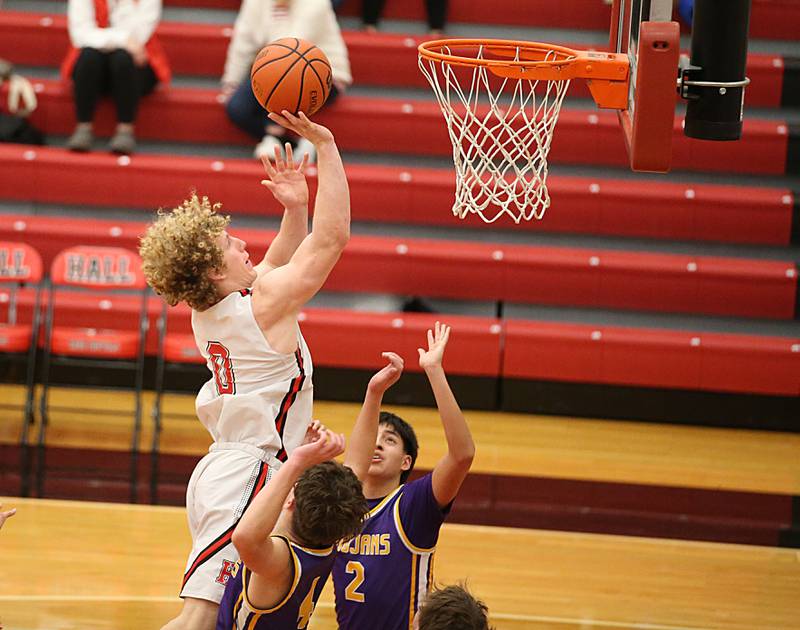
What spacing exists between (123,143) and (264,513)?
6.00 m

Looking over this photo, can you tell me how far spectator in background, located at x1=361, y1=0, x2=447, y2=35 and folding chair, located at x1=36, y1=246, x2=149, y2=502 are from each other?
3.00m

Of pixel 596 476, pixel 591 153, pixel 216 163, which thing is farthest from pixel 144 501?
pixel 591 153

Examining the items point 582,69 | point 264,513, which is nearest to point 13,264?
point 582,69

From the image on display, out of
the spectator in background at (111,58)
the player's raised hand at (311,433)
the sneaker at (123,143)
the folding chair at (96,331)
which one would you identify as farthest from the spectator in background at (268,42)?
the player's raised hand at (311,433)

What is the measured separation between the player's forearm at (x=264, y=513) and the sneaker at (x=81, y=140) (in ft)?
19.8

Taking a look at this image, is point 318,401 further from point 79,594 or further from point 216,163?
point 79,594

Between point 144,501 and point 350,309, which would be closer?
point 144,501

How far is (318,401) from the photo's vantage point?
7734 millimetres

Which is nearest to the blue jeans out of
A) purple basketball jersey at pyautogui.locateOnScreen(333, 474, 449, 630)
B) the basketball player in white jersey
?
the basketball player in white jersey

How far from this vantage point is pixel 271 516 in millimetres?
2863

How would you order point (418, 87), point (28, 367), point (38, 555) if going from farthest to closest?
point (418, 87), point (28, 367), point (38, 555)

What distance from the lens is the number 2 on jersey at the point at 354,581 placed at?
3.54 metres

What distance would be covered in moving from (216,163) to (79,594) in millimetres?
3980

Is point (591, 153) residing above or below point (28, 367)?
above
